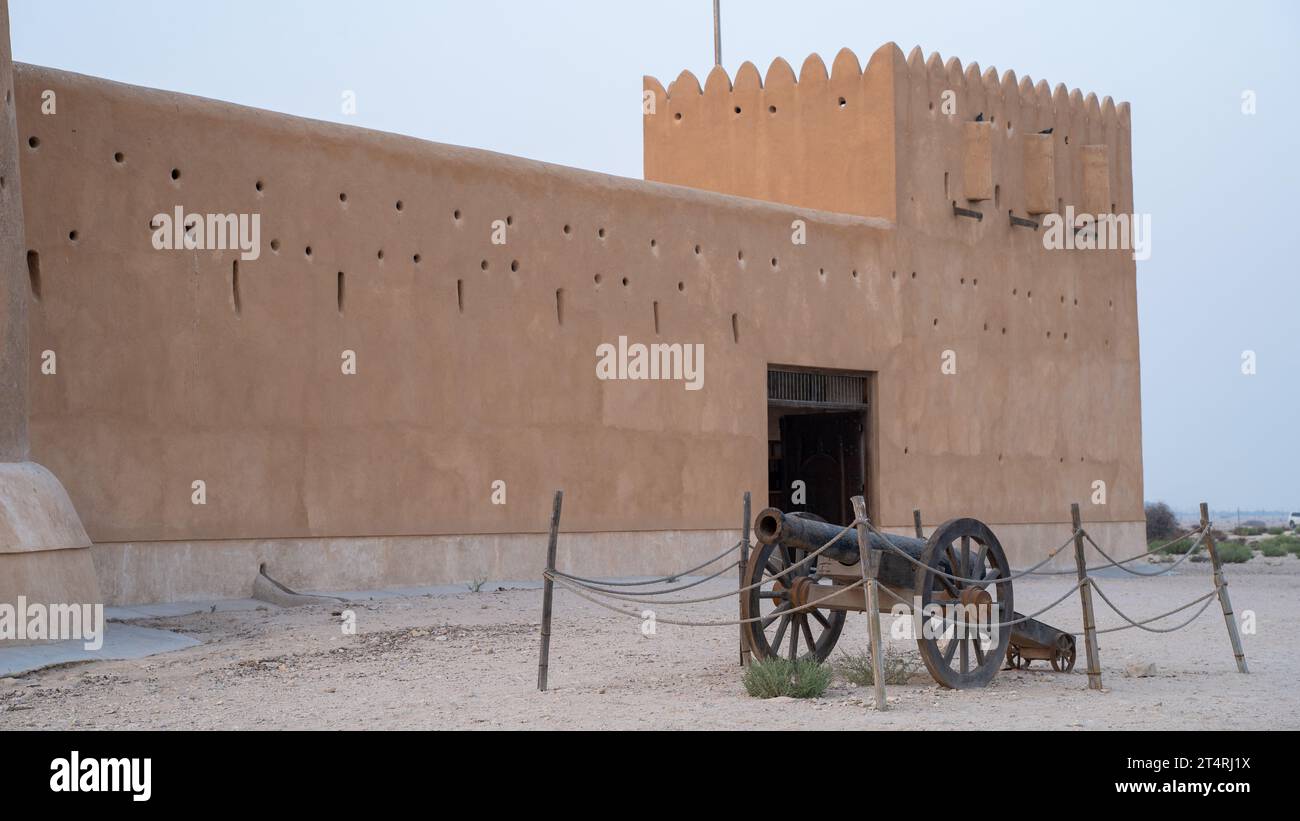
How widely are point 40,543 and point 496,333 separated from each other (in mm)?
6599

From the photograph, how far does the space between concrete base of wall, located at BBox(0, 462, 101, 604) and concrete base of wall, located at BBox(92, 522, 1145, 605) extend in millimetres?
2179

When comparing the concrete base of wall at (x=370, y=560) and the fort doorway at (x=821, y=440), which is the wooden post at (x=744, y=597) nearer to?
the concrete base of wall at (x=370, y=560)

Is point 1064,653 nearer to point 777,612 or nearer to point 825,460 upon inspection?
point 777,612

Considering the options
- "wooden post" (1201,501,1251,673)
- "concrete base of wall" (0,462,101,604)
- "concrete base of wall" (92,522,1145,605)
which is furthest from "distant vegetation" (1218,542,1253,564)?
"concrete base of wall" (0,462,101,604)

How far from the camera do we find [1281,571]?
23.5 meters

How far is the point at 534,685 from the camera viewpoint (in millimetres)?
8844

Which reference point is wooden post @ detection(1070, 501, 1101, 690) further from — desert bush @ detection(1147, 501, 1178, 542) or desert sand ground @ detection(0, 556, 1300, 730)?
desert bush @ detection(1147, 501, 1178, 542)

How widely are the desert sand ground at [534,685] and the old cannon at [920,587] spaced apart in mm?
285

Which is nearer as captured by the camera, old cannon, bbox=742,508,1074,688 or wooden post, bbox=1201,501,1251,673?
old cannon, bbox=742,508,1074,688

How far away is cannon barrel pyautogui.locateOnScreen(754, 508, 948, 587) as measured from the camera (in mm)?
8227

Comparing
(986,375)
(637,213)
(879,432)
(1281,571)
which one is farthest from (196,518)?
(1281,571)

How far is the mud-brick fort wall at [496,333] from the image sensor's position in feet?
41.5

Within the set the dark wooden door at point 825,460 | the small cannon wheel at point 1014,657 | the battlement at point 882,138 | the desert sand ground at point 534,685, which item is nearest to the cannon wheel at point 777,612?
the desert sand ground at point 534,685
